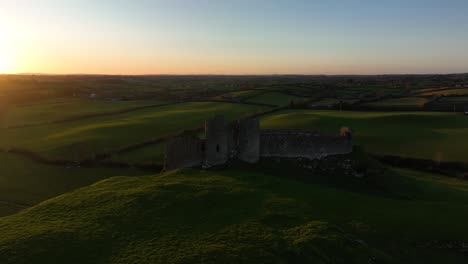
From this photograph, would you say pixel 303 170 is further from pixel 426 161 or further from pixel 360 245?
pixel 426 161

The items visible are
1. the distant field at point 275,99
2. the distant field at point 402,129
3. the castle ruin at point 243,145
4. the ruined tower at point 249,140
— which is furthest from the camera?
the distant field at point 275,99

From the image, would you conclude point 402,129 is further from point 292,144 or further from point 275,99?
point 275,99

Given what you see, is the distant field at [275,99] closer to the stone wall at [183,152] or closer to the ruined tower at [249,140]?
the ruined tower at [249,140]

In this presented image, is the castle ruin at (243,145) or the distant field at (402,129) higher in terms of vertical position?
the castle ruin at (243,145)

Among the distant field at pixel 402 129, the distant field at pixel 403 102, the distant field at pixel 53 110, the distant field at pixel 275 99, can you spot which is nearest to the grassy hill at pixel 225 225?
the distant field at pixel 402 129

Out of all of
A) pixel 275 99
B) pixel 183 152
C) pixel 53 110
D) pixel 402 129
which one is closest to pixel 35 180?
pixel 183 152

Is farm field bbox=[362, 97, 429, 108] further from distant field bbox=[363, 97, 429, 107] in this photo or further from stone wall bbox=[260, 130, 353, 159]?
stone wall bbox=[260, 130, 353, 159]
